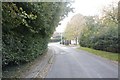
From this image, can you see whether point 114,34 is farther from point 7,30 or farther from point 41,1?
point 7,30

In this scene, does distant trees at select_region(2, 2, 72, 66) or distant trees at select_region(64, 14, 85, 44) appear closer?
distant trees at select_region(2, 2, 72, 66)

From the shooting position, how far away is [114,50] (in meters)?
25.5

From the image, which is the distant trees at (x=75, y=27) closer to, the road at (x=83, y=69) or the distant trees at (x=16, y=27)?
the road at (x=83, y=69)

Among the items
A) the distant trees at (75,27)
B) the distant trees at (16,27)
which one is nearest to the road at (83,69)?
the distant trees at (16,27)

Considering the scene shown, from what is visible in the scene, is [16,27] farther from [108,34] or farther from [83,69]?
[108,34]

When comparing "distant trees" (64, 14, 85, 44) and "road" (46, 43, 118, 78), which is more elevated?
"distant trees" (64, 14, 85, 44)

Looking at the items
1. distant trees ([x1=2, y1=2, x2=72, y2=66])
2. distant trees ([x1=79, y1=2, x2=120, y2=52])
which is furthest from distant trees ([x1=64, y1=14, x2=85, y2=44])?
distant trees ([x1=2, y1=2, x2=72, y2=66])

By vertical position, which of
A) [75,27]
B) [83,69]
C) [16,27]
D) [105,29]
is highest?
[75,27]

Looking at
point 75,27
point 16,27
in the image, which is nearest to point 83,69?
point 16,27

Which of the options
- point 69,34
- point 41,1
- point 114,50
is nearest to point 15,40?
point 41,1

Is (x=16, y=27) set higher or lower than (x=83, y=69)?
higher

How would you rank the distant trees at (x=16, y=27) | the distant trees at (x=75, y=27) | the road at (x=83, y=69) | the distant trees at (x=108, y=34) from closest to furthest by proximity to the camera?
the distant trees at (x=16, y=27)
the road at (x=83, y=69)
the distant trees at (x=108, y=34)
the distant trees at (x=75, y=27)

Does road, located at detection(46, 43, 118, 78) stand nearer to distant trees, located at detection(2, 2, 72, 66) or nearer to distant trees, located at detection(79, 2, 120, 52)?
distant trees, located at detection(2, 2, 72, 66)

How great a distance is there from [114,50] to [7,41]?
61.2ft
